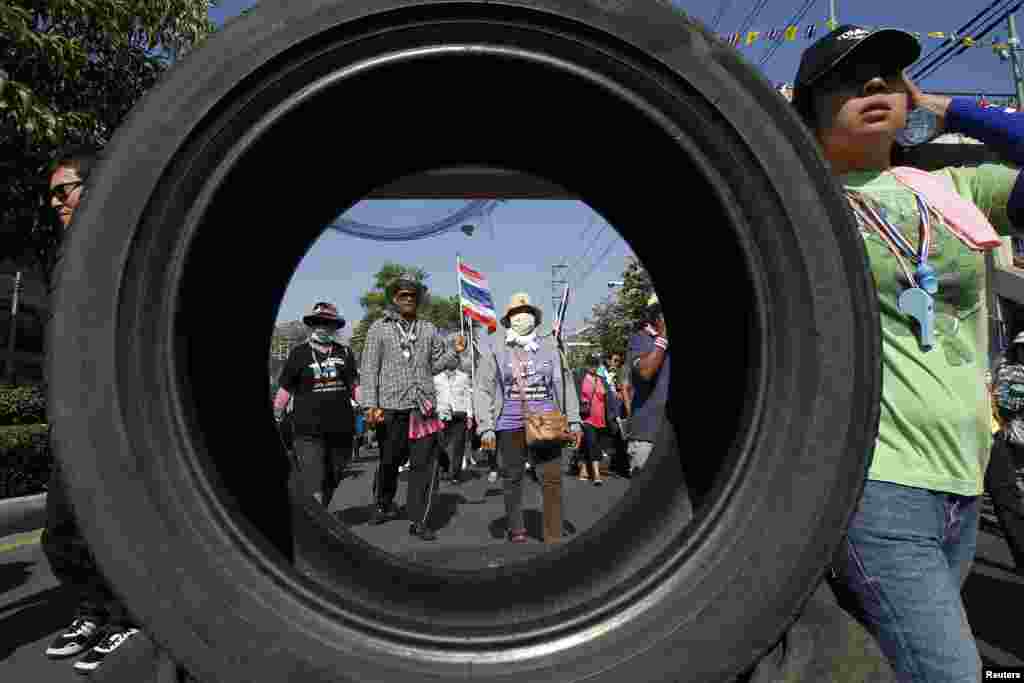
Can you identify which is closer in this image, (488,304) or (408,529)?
(408,529)

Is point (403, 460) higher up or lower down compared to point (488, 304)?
lower down

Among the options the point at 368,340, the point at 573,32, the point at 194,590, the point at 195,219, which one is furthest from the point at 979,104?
the point at 368,340

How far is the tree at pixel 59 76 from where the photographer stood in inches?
354

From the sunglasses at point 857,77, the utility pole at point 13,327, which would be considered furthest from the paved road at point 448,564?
the utility pole at point 13,327

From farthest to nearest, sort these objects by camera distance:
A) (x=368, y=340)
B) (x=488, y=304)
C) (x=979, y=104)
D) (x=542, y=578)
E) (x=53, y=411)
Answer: (x=488, y=304)
(x=368, y=340)
(x=979, y=104)
(x=542, y=578)
(x=53, y=411)

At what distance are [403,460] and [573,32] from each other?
22.0 feet

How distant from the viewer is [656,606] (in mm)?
1067

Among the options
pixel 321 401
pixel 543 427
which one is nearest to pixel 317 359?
pixel 321 401

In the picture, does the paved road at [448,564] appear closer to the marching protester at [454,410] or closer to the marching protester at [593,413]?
the marching protester at [454,410]

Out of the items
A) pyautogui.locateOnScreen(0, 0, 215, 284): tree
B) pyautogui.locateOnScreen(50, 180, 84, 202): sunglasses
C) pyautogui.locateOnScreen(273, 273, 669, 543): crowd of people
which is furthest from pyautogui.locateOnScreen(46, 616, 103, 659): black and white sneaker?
pyautogui.locateOnScreen(0, 0, 215, 284): tree

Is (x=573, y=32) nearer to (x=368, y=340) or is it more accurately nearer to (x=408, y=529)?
(x=368, y=340)

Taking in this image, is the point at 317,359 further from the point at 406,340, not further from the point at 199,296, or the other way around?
the point at 199,296

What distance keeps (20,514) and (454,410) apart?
18.1 feet

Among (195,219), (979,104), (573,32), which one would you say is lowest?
(195,219)
